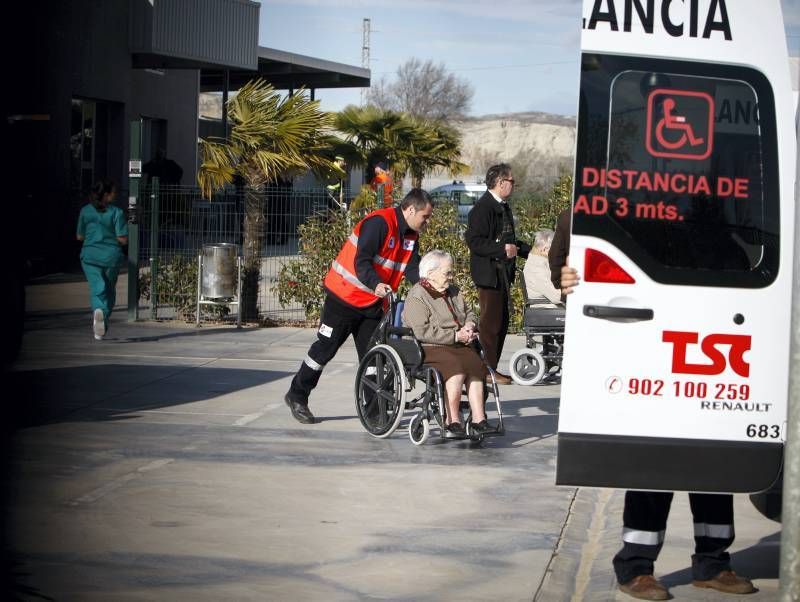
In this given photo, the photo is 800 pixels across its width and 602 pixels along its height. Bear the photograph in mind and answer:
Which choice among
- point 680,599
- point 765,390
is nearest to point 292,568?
point 680,599

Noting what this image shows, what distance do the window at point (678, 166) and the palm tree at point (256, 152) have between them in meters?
11.3

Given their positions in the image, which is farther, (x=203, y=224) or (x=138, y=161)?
(x=203, y=224)

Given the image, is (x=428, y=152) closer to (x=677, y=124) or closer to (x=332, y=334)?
(x=332, y=334)

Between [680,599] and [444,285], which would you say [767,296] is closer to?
[680,599]

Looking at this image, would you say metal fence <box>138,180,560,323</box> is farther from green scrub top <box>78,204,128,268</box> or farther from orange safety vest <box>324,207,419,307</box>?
orange safety vest <box>324,207,419,307</box>

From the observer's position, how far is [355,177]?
47750 millimetres

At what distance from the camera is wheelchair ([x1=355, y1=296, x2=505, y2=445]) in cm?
871

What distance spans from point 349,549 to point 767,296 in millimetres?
2388

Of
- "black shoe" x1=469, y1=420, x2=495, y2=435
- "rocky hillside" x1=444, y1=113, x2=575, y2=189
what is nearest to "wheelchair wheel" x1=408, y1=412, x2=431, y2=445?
"black shoe" x1=469, y1=420, x2=495, y2=435

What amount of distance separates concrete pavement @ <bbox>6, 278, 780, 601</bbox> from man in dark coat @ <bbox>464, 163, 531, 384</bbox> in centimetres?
67

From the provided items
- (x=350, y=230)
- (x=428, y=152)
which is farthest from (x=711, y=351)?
(x=428, y=152)

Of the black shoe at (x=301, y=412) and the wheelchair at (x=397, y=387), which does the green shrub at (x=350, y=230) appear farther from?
the wheelchair at (x=397, y=387)

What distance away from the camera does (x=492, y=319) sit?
447 inches

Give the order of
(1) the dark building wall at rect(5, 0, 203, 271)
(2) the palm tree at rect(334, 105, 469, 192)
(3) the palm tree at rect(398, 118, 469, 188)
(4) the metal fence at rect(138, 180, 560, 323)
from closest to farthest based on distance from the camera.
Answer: (4) the metal fence at rect(138, 180, 560, 323) < (1) the dark building wall at rect(5, 0, 203, 271) < (2) the palm tree at rect(334, 105, 469, 192) < (3) the palm tree at rect(398, 118, 469, 188)
